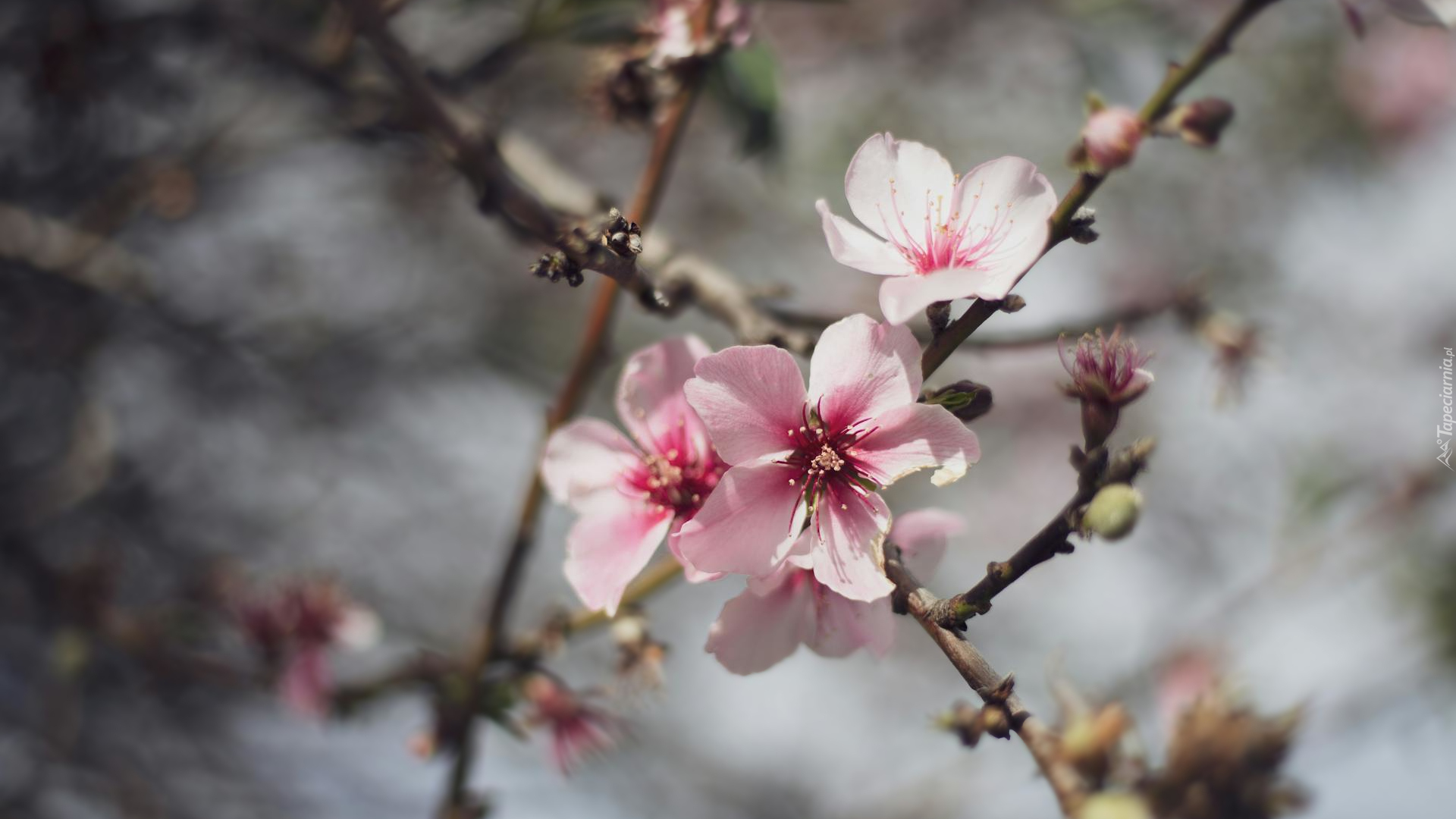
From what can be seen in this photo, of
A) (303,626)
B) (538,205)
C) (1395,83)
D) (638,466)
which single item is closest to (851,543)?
(638,466)

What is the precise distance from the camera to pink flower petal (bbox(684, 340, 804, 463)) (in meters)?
0.97

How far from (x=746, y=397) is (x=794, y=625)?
26 cm

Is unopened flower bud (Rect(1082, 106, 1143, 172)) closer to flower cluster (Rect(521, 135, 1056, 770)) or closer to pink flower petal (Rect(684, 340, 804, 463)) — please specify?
flower cluster (Rect(521, 135, 1056, 770))

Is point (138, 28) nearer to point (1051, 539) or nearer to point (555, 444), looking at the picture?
point (555, 444)

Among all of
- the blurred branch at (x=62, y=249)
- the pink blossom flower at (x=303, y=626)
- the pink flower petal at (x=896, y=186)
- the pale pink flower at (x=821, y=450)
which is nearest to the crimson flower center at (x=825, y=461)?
the pale pink flower at (x=821, y=450)

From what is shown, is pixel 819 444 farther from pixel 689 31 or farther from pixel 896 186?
pixel 689 31

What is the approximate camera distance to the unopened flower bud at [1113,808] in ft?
2.63

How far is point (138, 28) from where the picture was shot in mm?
2271

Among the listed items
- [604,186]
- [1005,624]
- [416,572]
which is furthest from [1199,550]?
[416,572]

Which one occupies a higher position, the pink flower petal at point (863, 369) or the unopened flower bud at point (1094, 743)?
the pink flower petal at point (863, 369)

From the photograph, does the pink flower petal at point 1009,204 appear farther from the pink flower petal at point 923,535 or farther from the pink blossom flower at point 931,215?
the pink flower petal at point 923,535

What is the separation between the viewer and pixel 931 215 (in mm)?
1095

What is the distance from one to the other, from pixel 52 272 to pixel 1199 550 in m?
3.83

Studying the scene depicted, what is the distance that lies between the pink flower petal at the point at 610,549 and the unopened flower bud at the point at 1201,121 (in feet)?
2.29
